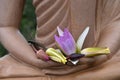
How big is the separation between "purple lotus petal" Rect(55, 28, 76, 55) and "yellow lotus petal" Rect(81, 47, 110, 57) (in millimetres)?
56

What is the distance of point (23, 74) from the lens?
7.21 feet

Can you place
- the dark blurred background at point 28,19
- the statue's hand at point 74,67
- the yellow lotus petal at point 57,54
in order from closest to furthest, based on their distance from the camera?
the yellow lotus petal at point 57,54 < the statue's hand at point 74,67 < the dark blurred background at point 28,19

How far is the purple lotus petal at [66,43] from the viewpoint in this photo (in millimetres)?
2064

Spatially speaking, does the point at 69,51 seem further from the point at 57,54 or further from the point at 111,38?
the point at 111,38

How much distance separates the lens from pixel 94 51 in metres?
2.09

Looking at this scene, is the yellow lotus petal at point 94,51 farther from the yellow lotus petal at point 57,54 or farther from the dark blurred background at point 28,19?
the dark blurred background at point 28,19

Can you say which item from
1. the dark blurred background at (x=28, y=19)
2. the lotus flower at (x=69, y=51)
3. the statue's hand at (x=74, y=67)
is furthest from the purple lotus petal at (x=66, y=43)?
the dark blurred background at (x=28, y=19)

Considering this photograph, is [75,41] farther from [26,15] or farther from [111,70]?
[26,15]

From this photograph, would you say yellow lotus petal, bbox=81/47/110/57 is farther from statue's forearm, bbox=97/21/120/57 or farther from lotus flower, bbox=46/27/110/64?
statue's forearm, bbox=97/21/120/57

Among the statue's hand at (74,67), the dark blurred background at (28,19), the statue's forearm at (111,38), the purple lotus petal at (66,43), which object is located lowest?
the dark blurred background at (28,19)

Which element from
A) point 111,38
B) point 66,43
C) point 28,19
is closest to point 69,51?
point 66,43

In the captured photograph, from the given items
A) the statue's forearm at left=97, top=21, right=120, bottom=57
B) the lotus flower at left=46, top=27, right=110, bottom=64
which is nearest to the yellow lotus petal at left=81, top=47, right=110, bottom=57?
the lotus flower at left=46, top=27, right=110, bottom=64

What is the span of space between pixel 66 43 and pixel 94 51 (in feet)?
0.41

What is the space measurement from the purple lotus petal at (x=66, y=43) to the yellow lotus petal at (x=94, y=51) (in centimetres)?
6
